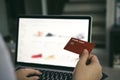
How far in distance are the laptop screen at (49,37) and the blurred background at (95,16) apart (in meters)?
1.53

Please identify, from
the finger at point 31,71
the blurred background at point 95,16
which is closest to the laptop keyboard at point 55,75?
the finger at point 31,71

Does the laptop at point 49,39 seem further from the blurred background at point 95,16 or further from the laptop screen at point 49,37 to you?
the blurred background at point 95,16

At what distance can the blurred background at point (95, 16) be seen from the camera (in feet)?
9.60

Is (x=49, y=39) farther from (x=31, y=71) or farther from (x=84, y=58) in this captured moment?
(x=84, y=58)

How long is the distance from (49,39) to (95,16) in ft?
8.64

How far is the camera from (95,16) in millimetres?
3738

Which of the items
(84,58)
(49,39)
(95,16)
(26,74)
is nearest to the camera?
(84,58)

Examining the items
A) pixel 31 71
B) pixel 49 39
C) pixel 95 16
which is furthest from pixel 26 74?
pixel 95 16

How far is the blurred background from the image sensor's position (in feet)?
9.60

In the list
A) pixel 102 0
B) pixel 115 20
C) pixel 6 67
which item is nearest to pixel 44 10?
pixel 102 0

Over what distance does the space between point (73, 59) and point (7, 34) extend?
3.13m

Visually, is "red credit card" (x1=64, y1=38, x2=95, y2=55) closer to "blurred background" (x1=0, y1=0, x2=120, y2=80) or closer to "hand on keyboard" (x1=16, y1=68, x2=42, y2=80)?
"hand on keyboard" (x1=16, y1=68, x2=42, y2=80)

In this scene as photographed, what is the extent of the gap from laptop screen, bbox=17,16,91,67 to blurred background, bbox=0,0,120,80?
1528 millimetres

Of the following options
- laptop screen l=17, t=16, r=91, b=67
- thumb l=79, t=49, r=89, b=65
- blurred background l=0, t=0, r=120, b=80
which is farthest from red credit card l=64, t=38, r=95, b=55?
blurred background l=0, t=0, r=120, b=80
